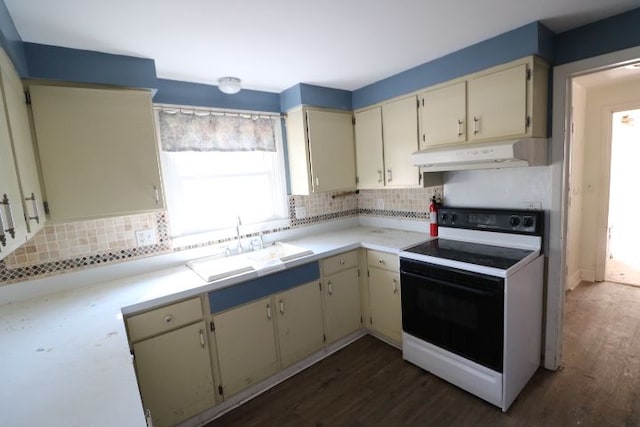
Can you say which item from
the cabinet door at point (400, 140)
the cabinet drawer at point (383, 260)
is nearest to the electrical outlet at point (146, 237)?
the cabinet drawer at point (383, 260)

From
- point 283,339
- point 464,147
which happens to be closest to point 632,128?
point 464,147

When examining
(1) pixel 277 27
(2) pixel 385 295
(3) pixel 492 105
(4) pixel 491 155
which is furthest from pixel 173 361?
(3) pixel 492 105

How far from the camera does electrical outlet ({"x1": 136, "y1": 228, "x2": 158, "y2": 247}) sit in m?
2.12

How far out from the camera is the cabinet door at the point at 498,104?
182 cm

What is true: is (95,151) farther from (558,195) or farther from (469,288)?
(558,195)

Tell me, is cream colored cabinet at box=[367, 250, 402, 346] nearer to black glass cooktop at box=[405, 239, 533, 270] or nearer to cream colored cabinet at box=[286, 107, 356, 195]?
black glass cooktop at box=[405, 239, 533, 270]

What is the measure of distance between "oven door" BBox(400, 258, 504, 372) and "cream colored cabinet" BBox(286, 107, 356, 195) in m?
1.03

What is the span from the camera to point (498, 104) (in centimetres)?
191

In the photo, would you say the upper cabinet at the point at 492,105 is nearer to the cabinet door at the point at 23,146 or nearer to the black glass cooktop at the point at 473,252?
the black glass cooktop at the point at 473,252

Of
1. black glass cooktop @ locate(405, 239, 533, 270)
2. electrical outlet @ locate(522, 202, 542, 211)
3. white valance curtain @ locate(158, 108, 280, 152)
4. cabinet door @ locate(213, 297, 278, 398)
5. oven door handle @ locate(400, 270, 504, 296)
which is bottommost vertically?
cabinet door @ locate(213, 297, 278, 398)

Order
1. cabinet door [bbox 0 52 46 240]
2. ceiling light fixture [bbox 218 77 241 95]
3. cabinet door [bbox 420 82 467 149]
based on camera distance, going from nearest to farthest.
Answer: cabinet door [bbox 0 52 46 240]
cabinet door [bbox 420 82 467 149]
ceiling light fixture [bbox 218 77 241 95]

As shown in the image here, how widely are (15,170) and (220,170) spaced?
4.58 ft

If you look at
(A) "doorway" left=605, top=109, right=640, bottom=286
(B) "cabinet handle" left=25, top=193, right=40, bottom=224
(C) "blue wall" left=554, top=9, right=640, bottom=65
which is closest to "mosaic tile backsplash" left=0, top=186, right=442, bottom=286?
(B) "cabinet handle" left=25, top=193, right=40, bottom=224

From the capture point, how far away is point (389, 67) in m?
2.30
